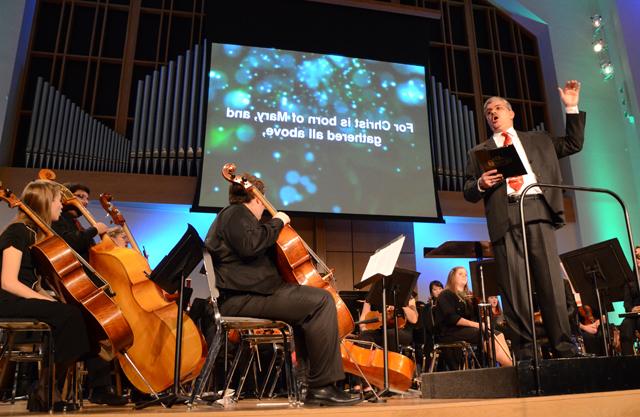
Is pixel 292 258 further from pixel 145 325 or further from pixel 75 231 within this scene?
pixel 75 231

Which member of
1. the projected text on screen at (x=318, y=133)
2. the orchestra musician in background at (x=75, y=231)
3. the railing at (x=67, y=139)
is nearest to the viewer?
the orchestra musician in background at (x=75, y=231)

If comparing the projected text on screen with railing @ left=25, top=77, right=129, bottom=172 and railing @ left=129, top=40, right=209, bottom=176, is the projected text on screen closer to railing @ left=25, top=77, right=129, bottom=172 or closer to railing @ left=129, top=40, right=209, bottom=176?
railing @ left=129, top=40, right=209, bottom=176

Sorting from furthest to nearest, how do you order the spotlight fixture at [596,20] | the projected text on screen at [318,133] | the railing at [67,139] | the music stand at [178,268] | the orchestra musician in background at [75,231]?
1. the spotlight fixture at [596,20]
2. the railing at [67,139]
3. the projected text on screen at [318,133]
4. the orchestra musician in background at [75,231]
5. the music stand at [178,268]

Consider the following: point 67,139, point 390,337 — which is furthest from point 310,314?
point 67,139

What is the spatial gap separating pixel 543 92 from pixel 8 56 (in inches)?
325

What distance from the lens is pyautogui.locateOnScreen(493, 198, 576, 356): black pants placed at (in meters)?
2.69

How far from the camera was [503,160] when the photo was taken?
259cm

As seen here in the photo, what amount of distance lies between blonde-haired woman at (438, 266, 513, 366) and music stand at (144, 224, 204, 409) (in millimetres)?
2953

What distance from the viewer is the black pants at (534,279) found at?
2.69m

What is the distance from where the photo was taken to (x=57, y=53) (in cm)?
810

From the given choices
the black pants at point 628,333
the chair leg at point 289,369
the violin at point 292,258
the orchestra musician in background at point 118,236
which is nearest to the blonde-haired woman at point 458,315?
the black pants at point 628,333

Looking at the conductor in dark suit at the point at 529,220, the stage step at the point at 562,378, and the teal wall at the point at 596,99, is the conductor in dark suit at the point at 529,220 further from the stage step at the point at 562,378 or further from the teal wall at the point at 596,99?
the teal wall at the point at 596,99

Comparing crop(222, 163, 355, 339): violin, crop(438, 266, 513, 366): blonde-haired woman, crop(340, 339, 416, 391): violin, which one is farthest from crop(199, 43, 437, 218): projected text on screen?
crop(222, 163, 355, 339): violin

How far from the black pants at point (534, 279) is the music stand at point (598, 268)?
1.35 meters
